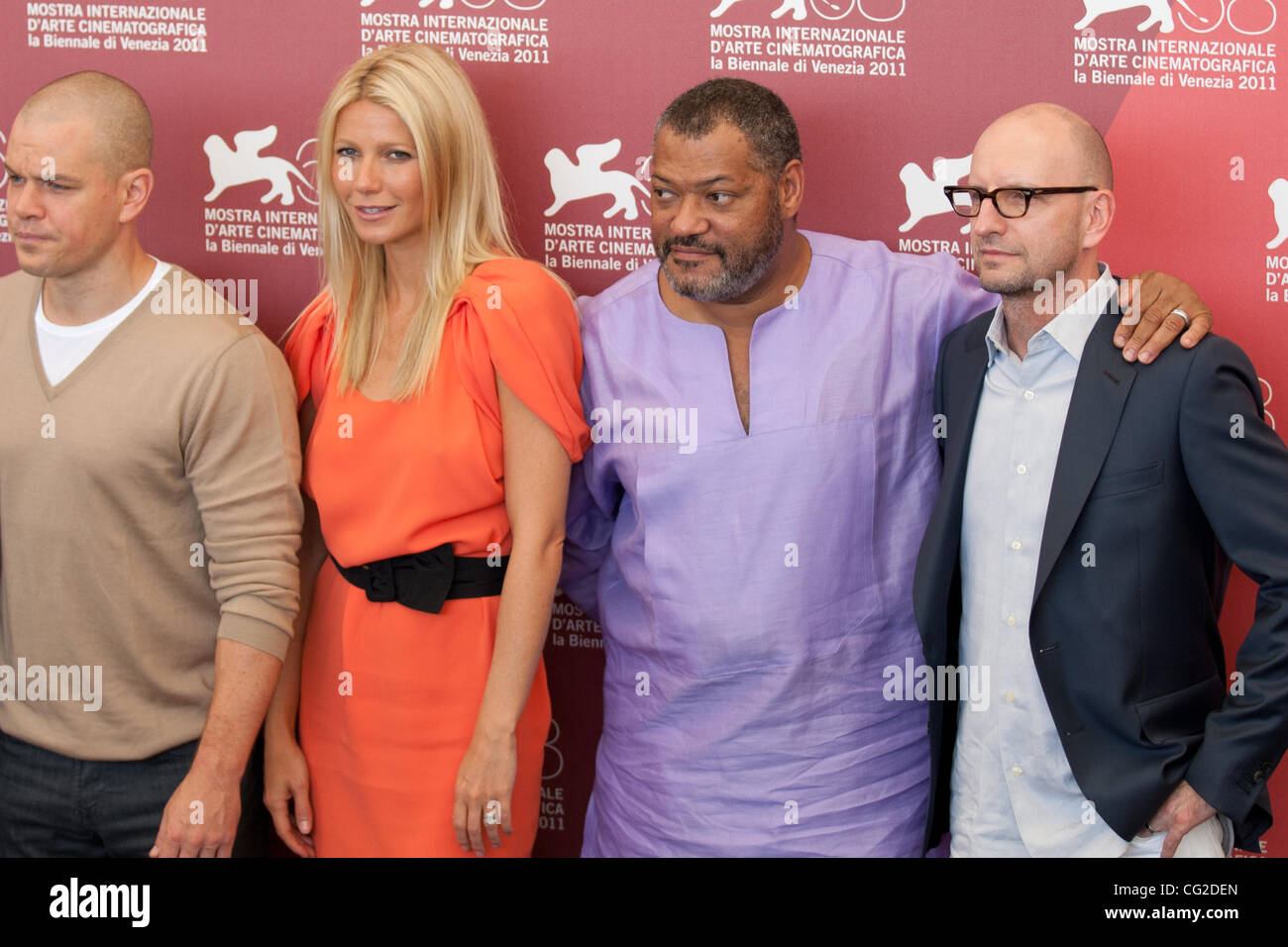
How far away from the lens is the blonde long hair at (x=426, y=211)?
2371 mm

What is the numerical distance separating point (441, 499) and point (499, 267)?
458mm

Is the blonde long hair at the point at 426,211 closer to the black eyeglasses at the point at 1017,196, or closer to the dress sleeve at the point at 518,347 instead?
the dress sleeve at the point at 518,347

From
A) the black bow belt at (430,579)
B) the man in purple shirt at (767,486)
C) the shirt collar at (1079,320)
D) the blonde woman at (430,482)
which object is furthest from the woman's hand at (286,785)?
the shirt collar at (1079,320)

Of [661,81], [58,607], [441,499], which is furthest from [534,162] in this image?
[58,607]

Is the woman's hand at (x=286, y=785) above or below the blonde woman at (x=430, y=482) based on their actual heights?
below

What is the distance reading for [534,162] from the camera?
2785 millimetres

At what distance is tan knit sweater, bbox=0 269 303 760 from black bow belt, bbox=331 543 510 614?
0.53 ft

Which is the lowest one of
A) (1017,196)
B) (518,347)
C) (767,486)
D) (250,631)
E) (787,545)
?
(250,631)

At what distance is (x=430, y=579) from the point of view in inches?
92.7

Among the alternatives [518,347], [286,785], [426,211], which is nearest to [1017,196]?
[518,347]

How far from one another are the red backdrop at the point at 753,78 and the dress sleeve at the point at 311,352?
34 centimetres

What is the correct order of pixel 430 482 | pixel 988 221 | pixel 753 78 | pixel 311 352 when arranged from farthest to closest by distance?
pixel 753 78, pixel 311 352, pixel 430 482, pixel 988 221

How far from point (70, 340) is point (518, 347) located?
33.2 inches
